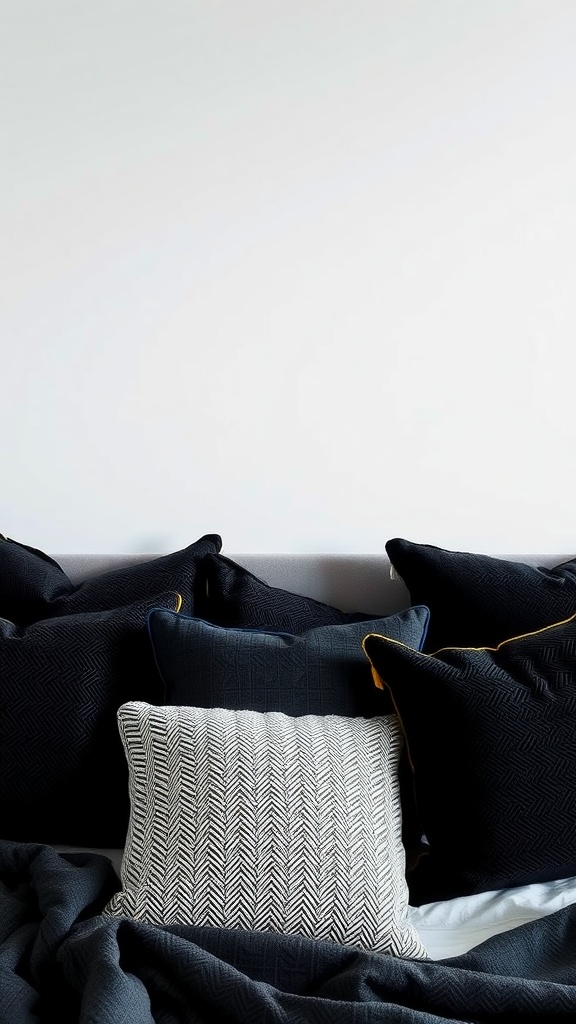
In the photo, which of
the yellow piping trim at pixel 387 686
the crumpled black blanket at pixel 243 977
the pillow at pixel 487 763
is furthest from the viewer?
the yellow piping trim at pixel 387 686

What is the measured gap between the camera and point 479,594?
5.82 ft

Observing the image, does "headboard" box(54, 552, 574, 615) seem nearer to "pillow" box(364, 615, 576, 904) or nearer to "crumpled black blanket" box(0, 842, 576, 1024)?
"pillow" box(364, 615, 576, 904)

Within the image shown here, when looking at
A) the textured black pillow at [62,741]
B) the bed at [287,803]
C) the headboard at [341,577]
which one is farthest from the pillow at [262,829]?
the headboard at [341,577]

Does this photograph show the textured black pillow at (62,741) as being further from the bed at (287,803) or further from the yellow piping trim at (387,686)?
the yellow piping trim at (387,686)

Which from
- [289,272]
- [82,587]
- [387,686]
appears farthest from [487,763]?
[289,272]

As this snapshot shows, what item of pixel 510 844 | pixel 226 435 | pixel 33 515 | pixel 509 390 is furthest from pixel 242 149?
pixel 510 844

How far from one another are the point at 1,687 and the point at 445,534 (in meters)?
1.06

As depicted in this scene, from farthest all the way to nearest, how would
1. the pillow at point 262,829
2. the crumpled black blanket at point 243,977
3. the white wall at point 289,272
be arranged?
the white wall at point 289,272 → the pillow at point 262,829 → the crumpled black blanket at point 243,977

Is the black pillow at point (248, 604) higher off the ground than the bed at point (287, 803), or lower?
higher

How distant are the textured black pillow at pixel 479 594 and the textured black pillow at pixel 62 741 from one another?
25.1 inches

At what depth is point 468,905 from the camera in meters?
1.41

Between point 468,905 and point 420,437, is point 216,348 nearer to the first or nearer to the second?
point 420,437

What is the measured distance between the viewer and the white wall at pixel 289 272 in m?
1.96

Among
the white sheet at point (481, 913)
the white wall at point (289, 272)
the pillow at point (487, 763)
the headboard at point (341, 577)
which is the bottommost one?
the white sheet at point (481, 913)
